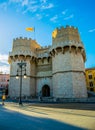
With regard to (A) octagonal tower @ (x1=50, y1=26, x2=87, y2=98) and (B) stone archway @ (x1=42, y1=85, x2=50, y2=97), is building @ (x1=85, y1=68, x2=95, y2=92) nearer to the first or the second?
(B) stone archway @ (x1=42, y1=85, x2=50, y2=97)

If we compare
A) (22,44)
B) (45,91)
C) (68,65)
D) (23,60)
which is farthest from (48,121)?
(22,44)

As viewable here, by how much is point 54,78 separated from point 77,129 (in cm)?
2326

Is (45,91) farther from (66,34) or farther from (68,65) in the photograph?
(66,34)

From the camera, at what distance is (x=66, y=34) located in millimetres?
28516

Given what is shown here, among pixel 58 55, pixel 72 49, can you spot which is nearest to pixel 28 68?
pixel 58 55

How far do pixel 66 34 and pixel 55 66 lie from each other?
690cm

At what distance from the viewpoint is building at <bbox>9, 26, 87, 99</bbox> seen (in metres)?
26.4

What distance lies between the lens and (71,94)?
2523 cm

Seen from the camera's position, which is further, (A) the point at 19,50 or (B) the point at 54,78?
(A) the point at 19,50

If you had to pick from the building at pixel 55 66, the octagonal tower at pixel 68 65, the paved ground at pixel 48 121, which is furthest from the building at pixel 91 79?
the paved ground at pixel 48 121

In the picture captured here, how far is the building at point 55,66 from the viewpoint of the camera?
1041 inches

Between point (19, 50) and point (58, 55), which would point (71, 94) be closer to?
point (58, 55)

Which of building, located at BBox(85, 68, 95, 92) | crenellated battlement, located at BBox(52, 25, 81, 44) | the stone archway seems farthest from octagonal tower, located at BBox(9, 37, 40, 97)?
building, located at BBox(85, 68, 95, 92)

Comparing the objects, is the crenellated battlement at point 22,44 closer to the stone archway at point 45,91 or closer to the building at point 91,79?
the stone archway at point 45,91
